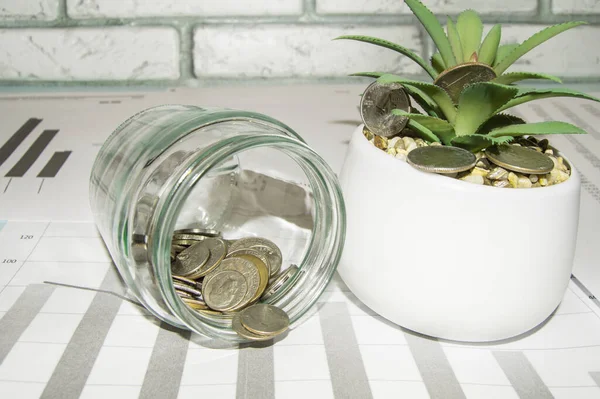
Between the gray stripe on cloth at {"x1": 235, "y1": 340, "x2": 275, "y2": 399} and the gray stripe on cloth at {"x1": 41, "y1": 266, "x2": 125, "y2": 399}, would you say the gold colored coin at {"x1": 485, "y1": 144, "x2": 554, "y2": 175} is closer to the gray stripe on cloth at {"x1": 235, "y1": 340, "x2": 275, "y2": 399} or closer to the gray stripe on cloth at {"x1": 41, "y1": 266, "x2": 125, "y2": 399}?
the gray stripe on cloth at {"x1": 235, "y1": 340, "x2": 275, "y2": 399}

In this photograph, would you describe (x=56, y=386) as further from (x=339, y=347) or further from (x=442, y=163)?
(x=442, y=163)

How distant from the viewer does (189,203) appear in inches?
27.1

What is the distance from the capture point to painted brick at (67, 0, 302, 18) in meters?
1.15

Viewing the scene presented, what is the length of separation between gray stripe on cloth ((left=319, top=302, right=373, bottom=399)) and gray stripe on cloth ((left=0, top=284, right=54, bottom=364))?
0.81ft

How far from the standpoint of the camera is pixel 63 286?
61 centimetres

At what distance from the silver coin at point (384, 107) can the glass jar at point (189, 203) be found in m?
0.06

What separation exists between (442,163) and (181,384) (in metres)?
0.25

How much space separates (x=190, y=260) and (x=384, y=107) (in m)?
0.21

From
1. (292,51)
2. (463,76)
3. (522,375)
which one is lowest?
(522,375)

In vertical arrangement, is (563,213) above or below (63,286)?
above

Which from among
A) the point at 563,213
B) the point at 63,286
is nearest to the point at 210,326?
the point at 63,286

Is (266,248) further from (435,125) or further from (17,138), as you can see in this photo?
(17,138)

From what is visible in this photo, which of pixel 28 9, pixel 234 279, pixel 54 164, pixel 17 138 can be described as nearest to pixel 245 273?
pixel 234 279

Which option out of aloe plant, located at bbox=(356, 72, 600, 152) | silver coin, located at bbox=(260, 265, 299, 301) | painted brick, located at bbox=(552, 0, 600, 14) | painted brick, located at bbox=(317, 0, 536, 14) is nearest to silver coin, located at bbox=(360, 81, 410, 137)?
aloe plant, located at bbox=(356, 72, 600, 152)
